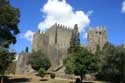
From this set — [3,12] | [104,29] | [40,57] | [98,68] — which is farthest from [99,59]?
[104,29]

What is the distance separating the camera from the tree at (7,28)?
179 ft

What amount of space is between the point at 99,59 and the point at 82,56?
5.01m

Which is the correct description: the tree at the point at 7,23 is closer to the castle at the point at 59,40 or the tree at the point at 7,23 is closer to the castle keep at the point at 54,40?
the castle at the point at 59,40

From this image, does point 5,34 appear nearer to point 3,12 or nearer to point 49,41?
point 3,12

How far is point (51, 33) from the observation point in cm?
14088

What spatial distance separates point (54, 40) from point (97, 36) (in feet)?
64.2

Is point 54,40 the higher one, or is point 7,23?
point 54,40

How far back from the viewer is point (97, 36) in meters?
129

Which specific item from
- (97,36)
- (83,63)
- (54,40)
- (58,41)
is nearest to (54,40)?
(54,40)

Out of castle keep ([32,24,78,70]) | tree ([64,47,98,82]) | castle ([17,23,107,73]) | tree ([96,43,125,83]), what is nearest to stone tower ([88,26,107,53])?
castle ([17,23,107,73])

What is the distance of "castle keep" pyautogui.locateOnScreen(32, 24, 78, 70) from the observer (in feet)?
423

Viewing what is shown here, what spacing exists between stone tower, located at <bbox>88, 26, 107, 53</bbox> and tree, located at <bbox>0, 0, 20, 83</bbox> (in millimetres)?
69131

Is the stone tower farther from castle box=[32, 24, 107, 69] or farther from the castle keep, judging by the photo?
the castle keep

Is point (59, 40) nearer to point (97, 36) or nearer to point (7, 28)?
point (97, 36)
